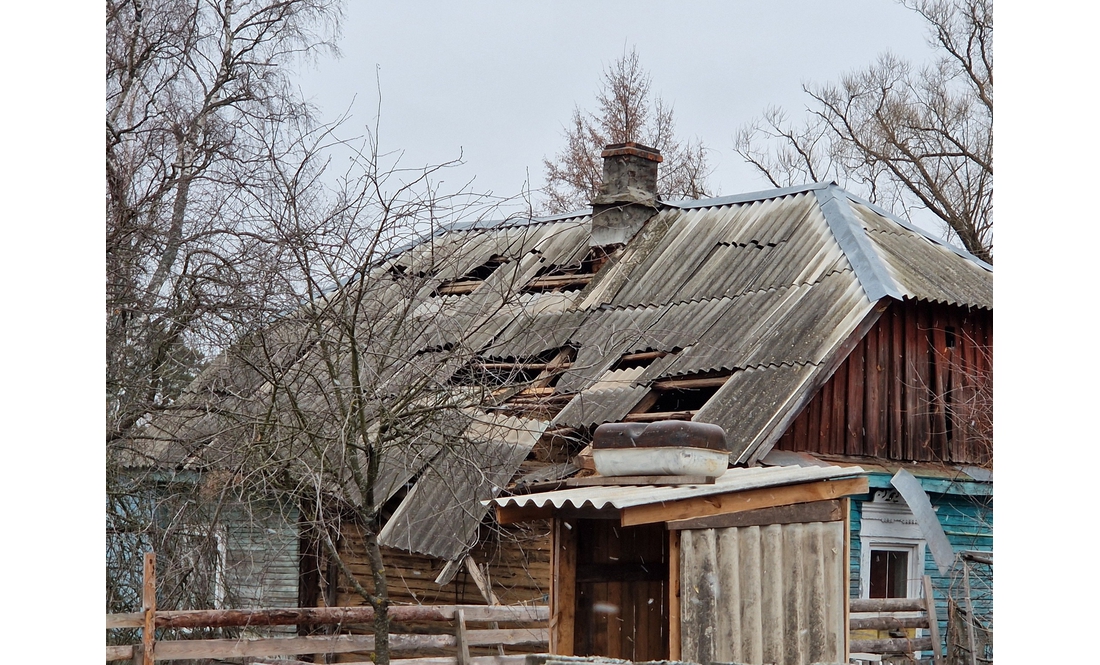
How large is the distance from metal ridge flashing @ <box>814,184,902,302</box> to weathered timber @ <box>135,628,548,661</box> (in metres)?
4.19

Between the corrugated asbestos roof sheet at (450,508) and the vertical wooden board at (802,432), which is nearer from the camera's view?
the corrugated asbestos roof sheet at (450,508)

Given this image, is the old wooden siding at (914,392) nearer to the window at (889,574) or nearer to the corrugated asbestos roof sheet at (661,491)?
the window at (889,574)

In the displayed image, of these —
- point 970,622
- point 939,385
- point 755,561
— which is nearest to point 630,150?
point 939,385

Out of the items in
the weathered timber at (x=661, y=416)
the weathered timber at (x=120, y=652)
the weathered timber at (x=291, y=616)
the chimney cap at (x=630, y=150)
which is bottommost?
the weathered timber at (x=120, y=652)

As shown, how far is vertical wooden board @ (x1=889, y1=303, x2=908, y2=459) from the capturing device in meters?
11.0

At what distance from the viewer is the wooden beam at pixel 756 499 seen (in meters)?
5.28

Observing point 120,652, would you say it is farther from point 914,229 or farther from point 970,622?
point 914,229

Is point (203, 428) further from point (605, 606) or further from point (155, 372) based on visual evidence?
point (605, 606)

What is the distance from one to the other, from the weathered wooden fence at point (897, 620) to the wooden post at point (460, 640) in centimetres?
316

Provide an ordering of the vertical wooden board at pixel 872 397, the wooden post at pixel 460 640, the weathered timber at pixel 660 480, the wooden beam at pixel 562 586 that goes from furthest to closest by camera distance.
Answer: the vertical wooden board at pixel 872 397
the wooden post at pixel 460 640
the wooden beam at pixel 562 586
the weathered timber at pixel 660 480

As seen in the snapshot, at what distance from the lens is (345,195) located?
22.7 feet

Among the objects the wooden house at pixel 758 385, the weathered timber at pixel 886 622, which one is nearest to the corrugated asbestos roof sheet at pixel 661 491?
the wooden house at pixel 758 385

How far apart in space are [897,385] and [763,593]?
630cm

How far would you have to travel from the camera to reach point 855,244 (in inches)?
443
